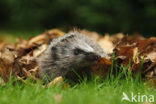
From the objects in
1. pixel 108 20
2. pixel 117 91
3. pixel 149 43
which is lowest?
pixel 117 91

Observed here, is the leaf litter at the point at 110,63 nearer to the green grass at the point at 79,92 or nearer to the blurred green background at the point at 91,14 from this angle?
the green grass at the point at 79,92

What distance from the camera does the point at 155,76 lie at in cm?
381

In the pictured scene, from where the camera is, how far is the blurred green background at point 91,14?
974 centimetres

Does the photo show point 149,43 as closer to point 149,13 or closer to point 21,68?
point 21,68

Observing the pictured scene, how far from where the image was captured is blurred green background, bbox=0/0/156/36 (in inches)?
384

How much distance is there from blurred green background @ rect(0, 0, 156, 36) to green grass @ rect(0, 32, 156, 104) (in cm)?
615

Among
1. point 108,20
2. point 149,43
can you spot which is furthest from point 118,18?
point 149,43

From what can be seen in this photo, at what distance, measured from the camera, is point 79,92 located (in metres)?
3.00

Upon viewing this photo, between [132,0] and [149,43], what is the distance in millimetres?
5437

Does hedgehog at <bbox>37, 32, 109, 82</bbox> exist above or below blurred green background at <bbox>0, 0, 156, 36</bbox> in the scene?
below

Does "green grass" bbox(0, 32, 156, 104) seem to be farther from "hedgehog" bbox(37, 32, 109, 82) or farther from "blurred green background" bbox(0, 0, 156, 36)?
Answer: "blurred green background" bbox(0, 0, 156, 36)

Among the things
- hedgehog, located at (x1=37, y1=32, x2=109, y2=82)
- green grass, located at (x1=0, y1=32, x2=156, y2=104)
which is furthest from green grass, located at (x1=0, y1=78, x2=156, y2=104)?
hedgehog, located at (x1=37, y1=32, x2=109, y2=82)

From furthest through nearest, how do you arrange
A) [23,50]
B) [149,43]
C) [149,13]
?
[149,13] → [23,50] → [149,43]

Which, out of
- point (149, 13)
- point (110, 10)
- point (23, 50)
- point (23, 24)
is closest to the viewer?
point (23, 50)
